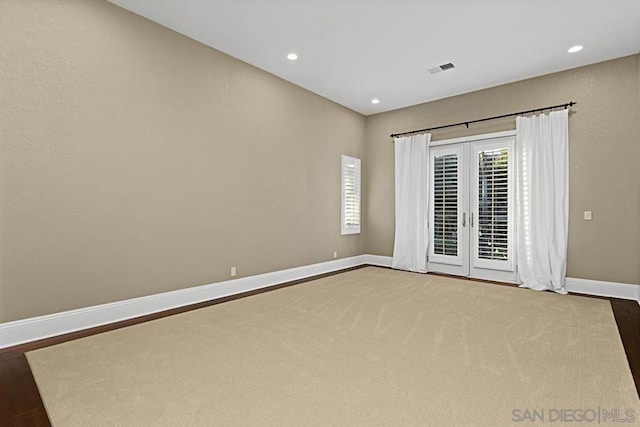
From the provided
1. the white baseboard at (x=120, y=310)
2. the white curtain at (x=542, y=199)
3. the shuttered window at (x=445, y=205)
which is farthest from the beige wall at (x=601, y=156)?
the white baseboard at (x=120, y=310)

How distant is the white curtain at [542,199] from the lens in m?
4.75

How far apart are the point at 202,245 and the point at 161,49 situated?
2356 millimetres

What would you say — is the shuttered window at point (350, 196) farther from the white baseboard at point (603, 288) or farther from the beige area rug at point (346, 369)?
the white baseboard at point (603, 288)

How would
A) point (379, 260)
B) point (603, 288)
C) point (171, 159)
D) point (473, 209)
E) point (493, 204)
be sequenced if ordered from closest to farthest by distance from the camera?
point (171, 159)
point (603, 288)
point (493, 204)
point (473, 209)
point (379, 260)

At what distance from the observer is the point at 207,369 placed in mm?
2354

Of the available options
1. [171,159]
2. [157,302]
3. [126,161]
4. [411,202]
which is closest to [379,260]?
[411,202]

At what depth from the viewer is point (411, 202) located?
6320mm

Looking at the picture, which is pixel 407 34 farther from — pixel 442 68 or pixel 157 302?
pixel 157 302

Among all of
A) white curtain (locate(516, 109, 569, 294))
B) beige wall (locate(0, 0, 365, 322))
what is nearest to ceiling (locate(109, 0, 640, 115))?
beige wall (locate(0, 0, 365, 322))

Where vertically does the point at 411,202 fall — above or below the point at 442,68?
below

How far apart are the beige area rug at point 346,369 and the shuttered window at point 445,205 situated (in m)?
2.19

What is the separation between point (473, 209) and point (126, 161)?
523 cm

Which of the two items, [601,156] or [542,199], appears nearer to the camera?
[601,156]

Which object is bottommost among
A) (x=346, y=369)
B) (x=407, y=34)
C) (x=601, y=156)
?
(x=346, y=369)
